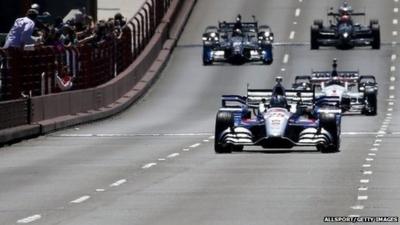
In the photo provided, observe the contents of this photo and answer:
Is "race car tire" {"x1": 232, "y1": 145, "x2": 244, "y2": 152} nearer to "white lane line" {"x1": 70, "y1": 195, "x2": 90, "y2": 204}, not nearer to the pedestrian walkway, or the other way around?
"white lane line" {"x1": 70, "y1": 195, "x2": 90, "y2": 204}

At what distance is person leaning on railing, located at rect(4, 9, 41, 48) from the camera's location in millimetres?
31375

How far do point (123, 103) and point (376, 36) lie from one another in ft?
64.1

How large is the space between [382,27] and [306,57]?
9.00m

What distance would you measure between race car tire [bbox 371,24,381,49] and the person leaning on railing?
31.3 meters

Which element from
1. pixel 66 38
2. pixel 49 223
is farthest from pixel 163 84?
pixel 49 223

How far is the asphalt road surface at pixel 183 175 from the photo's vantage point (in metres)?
16.2

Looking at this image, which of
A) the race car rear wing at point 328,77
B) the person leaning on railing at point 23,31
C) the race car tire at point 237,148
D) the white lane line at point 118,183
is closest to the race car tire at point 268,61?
the race car rear wing at point 328,77

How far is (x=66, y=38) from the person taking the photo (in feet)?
132

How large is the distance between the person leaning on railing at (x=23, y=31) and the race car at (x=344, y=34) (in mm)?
31479

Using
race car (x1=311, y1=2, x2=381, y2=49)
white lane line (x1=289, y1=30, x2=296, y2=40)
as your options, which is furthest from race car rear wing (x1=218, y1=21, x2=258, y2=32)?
white lane line (x1=289, y1=30, x2=296, y2=40)

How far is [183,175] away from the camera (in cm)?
2184

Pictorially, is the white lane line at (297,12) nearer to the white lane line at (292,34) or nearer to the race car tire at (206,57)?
the white lane line at (292,34)

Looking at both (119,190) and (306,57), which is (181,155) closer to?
(119,190)

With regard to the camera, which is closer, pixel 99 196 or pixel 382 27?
pixel 99 196
